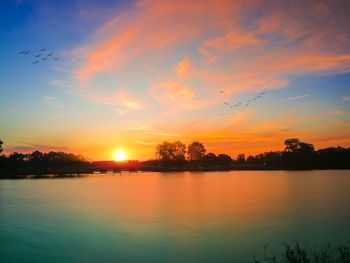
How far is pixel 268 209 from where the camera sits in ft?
162

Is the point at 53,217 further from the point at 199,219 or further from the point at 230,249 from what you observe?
the point at 230,249

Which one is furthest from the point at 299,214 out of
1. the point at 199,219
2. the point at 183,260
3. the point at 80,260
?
the point at 80,260

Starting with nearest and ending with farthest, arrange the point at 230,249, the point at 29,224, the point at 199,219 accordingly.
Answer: the point at 230,249, the point at 29,224, the point at 199,219

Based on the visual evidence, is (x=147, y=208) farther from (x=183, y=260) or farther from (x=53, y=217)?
(x=183, y=260)

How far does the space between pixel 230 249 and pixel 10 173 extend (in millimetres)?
169485

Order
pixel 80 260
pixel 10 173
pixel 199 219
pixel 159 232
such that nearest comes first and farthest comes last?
pixel 80 260
pixel 159 232
pixel 199 219
pixel 10 173

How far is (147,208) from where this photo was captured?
54.9m

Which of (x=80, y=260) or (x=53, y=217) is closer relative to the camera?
(x=80, y=260)

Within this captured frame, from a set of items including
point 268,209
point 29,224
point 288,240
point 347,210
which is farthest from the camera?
point 268,209

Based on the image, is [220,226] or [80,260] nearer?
[80,260]

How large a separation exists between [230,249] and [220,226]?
1004cm

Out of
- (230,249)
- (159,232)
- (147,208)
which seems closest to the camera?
(230,249)

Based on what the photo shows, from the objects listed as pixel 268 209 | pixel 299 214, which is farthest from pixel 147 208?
pixel 299 214

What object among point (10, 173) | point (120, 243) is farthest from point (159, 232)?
point (10, 173)
